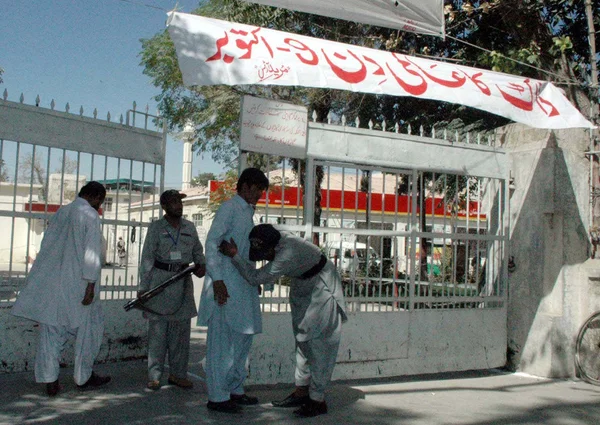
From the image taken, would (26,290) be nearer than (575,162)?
Yes

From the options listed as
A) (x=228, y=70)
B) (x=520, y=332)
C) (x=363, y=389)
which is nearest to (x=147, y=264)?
(x=228, y=70)

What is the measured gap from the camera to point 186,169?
167ft

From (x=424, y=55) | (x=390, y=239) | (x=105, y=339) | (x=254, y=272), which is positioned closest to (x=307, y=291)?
(x=254, y=272)

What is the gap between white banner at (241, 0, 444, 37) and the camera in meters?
A: 6.01

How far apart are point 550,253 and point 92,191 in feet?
15.3

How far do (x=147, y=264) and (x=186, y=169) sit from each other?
4630 centimetres

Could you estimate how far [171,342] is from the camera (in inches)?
211

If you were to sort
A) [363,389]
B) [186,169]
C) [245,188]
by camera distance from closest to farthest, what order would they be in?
[245,188], [363,389], [186,169]

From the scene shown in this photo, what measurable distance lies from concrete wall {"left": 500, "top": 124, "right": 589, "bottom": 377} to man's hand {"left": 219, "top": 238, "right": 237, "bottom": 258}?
3.74 m

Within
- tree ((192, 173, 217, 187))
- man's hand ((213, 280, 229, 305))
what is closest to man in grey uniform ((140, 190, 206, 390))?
man's hand ((213, 280, 229, 305))

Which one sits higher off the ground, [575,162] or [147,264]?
[575,162]

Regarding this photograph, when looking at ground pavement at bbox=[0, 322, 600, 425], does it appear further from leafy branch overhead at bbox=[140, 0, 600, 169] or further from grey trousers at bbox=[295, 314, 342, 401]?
leafy branch overhead at bbox=[140, 0, 600, 169]

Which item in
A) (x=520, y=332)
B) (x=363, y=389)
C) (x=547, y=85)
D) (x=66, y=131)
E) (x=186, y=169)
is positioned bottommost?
(x=363, y=389)

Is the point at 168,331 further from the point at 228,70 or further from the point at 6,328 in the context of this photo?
the point at 228,70
